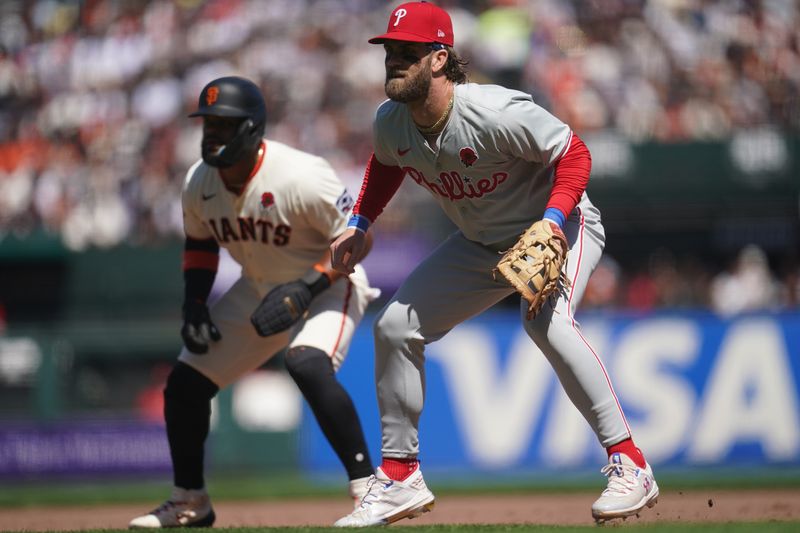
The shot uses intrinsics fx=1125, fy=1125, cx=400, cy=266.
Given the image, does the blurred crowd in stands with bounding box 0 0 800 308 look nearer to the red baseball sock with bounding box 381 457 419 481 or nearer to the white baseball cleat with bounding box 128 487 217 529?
the white baseball cleat with bounding box 128 487 217 529

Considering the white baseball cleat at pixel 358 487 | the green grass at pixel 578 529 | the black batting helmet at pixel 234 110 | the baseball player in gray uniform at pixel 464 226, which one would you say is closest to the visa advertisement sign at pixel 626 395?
the white baseball cleat at pixel 358 487

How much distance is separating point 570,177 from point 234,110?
1.82 meters

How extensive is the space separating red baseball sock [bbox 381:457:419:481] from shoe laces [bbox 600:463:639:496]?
0.86 m

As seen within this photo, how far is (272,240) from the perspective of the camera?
5770 mm

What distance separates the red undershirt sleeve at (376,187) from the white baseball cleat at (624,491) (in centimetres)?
157

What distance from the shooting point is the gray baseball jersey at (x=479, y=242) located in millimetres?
4578

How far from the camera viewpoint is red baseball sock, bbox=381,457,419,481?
4.84 meters

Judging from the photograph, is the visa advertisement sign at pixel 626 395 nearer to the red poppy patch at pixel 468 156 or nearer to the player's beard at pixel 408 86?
the red poppy patch at pixel 468 156

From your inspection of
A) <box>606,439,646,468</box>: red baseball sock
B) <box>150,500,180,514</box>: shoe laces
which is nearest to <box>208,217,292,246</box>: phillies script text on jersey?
<box>150,500,180,514</box>: shoe laces

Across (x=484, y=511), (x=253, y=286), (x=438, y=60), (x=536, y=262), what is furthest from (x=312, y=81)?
(x=536, y=262)

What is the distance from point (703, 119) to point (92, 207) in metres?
7.41

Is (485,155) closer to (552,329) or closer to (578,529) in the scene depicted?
(552,329)

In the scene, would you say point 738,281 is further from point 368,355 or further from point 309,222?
point 309,222

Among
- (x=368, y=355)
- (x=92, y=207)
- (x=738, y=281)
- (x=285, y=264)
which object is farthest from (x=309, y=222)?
(x=92, y=207)
